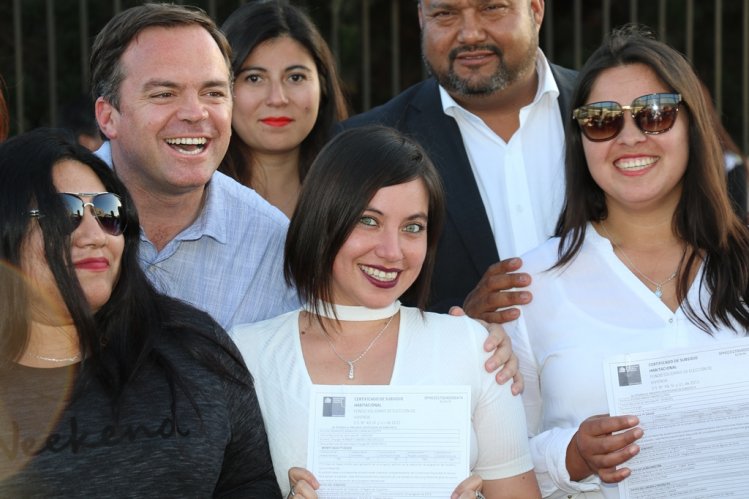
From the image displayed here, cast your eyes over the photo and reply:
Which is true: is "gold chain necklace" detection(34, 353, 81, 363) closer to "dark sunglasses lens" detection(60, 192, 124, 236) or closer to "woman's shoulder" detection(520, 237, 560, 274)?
"dark sunglasses lens" detection(60, 192, 124, 236)

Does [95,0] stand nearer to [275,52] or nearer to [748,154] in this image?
[275,52]

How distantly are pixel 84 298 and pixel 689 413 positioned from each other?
181 centimetres

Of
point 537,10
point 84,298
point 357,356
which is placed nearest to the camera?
point 84,298

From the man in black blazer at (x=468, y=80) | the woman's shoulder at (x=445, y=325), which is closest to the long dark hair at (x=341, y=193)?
the woman's shoulder at (x=445, y=325)

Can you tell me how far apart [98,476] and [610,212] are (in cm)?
194

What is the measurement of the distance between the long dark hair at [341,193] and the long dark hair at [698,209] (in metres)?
0.67

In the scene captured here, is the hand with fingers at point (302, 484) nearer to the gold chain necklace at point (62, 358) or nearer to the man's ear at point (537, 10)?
the gold chain necklace at point (62, 358)

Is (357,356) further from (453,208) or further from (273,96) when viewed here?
(273,96)

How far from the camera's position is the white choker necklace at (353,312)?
3523 mm

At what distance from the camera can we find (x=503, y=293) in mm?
3811

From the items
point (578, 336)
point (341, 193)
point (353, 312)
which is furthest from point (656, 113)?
point (353, 312)

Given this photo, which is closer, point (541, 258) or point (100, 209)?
point (100, 209)

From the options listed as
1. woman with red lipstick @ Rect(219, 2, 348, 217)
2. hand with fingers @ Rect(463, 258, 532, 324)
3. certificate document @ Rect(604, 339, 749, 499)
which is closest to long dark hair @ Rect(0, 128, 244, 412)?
hand with fingers @ Rect(463, 258, 532, 324)

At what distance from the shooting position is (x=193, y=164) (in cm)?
418
